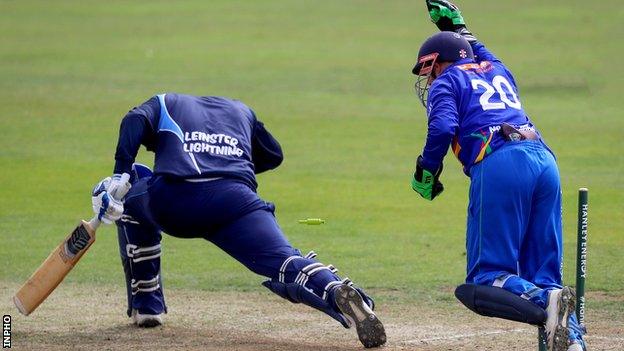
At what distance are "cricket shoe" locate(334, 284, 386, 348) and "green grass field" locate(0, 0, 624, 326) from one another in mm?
2309

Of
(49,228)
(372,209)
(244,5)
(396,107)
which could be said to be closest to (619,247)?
(372,209)

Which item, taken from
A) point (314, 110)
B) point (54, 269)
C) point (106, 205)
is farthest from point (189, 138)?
point (314, 110)

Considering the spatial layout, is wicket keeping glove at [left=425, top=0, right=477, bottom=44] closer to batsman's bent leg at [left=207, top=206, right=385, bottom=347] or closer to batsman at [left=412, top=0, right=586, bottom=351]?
batsman at [left=412, top=0, right=586, bottom=351]

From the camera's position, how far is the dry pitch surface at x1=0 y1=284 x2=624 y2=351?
827 centimetres

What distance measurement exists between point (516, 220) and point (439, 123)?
734 millimetres

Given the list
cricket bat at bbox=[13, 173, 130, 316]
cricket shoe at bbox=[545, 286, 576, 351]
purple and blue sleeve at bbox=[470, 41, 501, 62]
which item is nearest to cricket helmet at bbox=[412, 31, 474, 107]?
purple and blue sleeve at bbox=[470, 41, 501, 62]

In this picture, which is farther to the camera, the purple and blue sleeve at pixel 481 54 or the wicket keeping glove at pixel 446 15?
the wicket keeping glove at pixel 446 15

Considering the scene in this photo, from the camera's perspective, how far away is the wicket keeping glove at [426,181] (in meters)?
7.55

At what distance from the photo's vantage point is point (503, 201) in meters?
7.20

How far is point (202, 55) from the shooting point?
101ft

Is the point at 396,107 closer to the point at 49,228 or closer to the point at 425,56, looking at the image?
the point at 49,228

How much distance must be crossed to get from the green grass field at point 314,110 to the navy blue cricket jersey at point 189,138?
2.38m

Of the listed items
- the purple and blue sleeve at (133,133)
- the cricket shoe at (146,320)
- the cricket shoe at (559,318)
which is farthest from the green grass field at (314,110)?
the cricket shoe at (559,318)

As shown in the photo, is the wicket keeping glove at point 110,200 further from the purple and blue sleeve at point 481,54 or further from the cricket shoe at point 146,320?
the purple and blue sleeve at point 481,54
